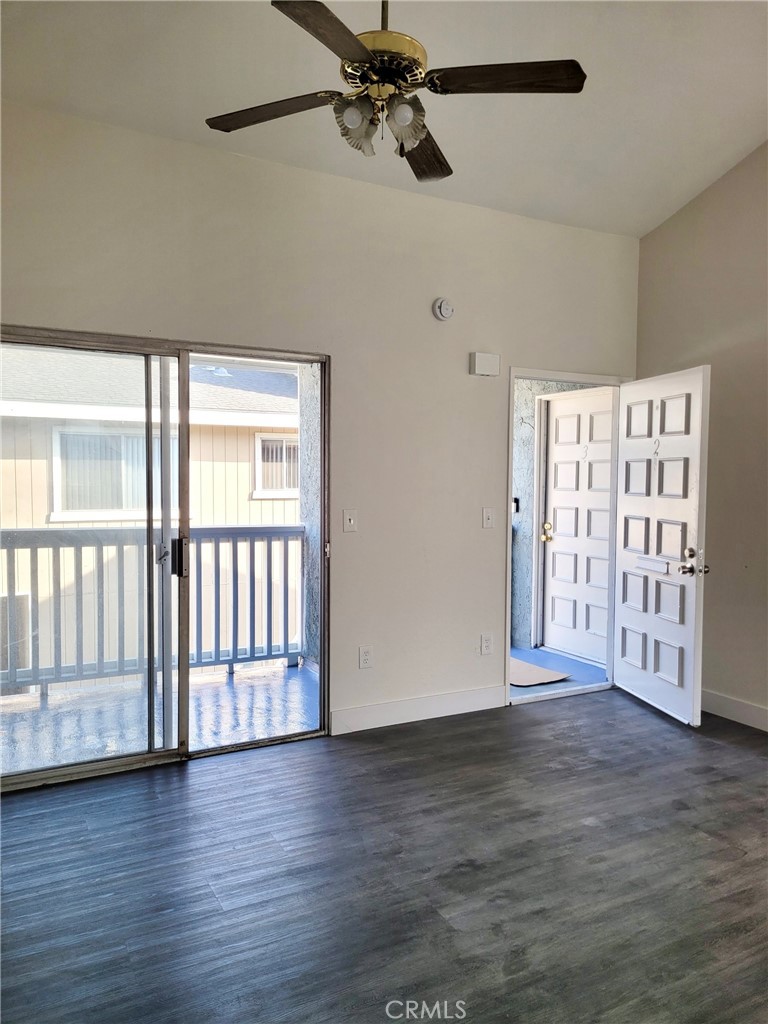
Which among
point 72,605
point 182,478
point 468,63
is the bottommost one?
point 72,605

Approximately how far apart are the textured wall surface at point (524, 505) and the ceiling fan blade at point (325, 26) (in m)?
4.03

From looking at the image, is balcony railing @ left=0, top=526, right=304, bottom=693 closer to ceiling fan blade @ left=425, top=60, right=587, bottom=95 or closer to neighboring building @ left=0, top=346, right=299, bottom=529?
neighboring building @ left=0, top=346, right=299, bottom=529

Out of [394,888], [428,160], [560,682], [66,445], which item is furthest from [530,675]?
[428,160]

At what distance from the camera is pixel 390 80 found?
185 cm

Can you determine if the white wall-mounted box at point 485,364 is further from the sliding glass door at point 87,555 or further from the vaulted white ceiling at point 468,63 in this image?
the sliding glass door at point 87,555

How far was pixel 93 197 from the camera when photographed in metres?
2.99

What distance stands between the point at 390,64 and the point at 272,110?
420 mm

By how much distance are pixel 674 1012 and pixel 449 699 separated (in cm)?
228

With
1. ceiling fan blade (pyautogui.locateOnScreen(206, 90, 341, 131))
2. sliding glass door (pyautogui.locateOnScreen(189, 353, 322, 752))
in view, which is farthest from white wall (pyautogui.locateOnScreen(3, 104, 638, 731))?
ceiling fan blade (pyautogui.locateOnScreen(206, 90, 341, 131))

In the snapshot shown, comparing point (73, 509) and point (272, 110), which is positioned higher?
point (272, 110)

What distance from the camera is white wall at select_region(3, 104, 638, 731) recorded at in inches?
117

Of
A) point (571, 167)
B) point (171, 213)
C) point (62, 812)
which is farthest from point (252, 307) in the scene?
point (62, 812)
